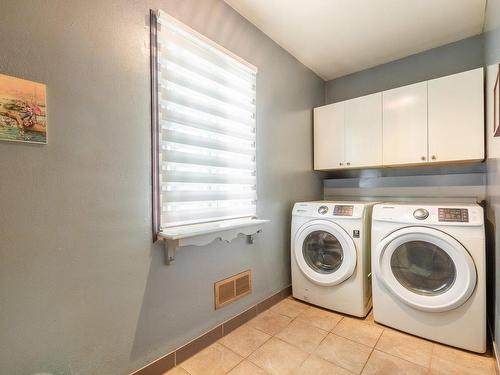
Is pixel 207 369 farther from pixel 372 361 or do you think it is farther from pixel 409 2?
pixel 409 2

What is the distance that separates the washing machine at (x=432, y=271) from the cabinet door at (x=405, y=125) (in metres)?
0.62

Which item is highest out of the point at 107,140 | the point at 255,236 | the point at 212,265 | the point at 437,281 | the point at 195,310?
the point at 107,140

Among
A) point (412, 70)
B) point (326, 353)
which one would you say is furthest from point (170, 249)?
point (412, 70)

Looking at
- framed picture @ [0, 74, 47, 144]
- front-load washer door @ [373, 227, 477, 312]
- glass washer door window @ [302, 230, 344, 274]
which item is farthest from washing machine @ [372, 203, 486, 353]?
framed picture @ [0, 74, 47, 144]

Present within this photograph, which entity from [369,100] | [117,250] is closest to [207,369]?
[117,250]

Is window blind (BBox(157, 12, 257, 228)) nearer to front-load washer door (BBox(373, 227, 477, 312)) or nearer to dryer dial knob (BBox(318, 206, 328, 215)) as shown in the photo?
dryer dial knob (BBox(318, 206, 328, 215))

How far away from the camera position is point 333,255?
219cm

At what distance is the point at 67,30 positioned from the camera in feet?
3.58

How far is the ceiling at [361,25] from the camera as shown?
1.82 m

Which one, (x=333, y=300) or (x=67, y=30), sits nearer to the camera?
(x=67, y=30)

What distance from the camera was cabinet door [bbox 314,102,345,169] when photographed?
2.63m

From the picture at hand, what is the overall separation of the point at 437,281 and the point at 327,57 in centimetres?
224

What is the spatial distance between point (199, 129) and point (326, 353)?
1679 millimetres

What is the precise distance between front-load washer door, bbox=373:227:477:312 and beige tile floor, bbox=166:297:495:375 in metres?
0.29
